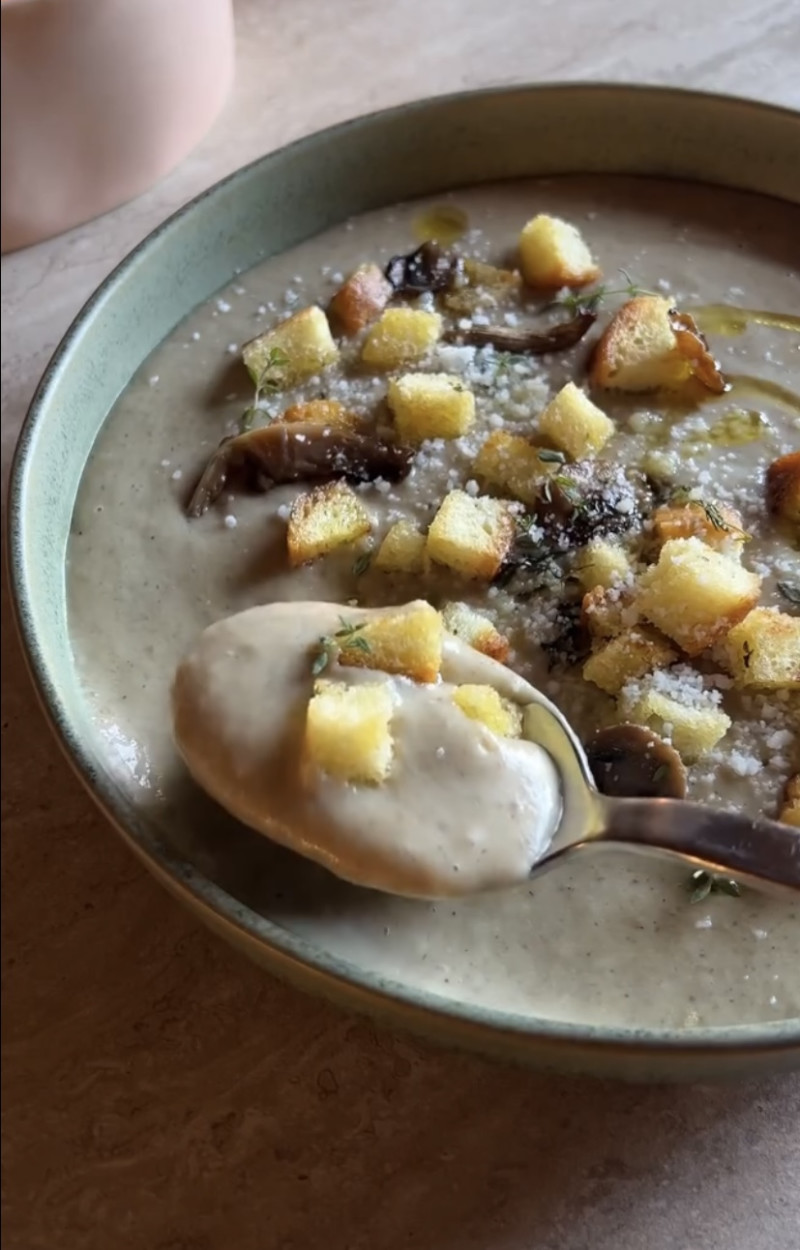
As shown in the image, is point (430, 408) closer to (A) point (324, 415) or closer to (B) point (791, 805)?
(A) point (324, 415)

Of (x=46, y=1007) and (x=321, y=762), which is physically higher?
(x=321, y=762)

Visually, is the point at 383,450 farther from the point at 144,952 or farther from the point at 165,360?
the point at 144,952

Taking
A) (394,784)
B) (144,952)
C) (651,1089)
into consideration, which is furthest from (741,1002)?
(144,952)

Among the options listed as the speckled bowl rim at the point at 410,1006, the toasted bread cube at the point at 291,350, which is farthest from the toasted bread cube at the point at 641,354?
the speckled bowl rim at the point at 410,1006

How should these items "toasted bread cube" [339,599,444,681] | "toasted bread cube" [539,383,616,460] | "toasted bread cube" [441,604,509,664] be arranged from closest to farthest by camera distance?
"toasted bread cube" [339,599,444,681] < "toasted bread cube" [441,604,509,664] < "toasted bread cube" [539,383,616,460]

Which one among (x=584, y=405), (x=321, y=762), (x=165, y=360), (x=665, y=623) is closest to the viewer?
(x=321, y=762)

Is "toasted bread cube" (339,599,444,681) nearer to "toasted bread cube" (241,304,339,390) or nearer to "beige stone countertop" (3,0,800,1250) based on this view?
"beige stone countertop" (3,0,800,1250)

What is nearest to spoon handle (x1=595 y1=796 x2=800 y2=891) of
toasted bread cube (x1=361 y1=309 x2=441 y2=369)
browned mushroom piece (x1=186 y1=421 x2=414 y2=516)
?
browned mushroom piece (x1=186 y1=421 x2=414 y2=516)
